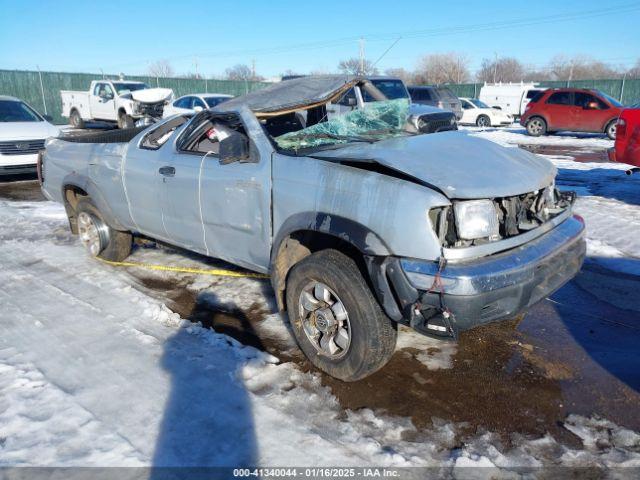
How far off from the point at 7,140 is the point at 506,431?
34.2 ft

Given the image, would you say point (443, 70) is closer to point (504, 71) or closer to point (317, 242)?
point (504, 71)

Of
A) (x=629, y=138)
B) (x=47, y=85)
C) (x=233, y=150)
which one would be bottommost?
(x=629, y=138)

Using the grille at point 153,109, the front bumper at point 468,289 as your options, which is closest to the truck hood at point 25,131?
the grille at point 153,109

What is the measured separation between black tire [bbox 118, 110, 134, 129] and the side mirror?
16.2 m

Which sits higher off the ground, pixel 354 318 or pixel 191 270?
pixel 354 318

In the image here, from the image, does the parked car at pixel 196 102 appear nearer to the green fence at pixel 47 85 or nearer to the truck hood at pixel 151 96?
the truck hood at pixel 151 96

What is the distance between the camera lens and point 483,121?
23.8 meters

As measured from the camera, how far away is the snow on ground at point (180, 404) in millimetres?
2449

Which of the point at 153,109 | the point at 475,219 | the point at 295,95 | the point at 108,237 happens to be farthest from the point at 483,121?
the point at 475,219

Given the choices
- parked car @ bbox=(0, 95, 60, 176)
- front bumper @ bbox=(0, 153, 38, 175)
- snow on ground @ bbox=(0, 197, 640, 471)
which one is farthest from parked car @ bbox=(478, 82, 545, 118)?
snow on ground @ bbox=(0, 197, 640, 471)

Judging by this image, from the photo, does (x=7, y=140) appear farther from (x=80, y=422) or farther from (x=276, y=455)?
(x=276, y=455)

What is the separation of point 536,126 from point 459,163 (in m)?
18.0

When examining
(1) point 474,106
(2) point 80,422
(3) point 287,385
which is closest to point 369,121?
(3) point 287,385

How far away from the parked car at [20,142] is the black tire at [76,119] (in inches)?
453
